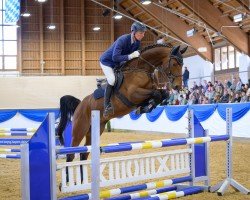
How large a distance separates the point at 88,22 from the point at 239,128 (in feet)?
56.6

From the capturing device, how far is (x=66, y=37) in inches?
1087

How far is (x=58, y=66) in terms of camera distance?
27.2 metres

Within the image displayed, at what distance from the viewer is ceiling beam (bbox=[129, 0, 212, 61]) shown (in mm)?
22203

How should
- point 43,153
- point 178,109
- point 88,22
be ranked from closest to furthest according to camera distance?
point 43,153 → point 178,109 → point 88,22

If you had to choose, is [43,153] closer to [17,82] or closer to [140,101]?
[140,101]

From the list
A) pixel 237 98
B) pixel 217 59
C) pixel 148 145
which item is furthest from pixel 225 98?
pixel 148 145

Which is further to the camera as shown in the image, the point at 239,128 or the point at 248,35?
the point at 248,35

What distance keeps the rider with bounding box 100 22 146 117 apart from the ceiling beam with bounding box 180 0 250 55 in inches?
565

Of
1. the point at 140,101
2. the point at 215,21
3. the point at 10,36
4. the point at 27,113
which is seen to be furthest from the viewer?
the point at 10,36

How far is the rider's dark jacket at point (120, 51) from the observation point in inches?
219

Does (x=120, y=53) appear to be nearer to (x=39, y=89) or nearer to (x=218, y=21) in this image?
(x=218, y=21)

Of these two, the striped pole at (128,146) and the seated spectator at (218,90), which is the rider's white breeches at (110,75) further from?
the seated spectator at (218,90)

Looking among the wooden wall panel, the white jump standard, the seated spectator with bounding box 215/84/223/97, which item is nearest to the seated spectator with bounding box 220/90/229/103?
the seated spectator with bounding box 215/84/223/97

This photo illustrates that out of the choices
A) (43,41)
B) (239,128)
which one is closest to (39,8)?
(43,41)
